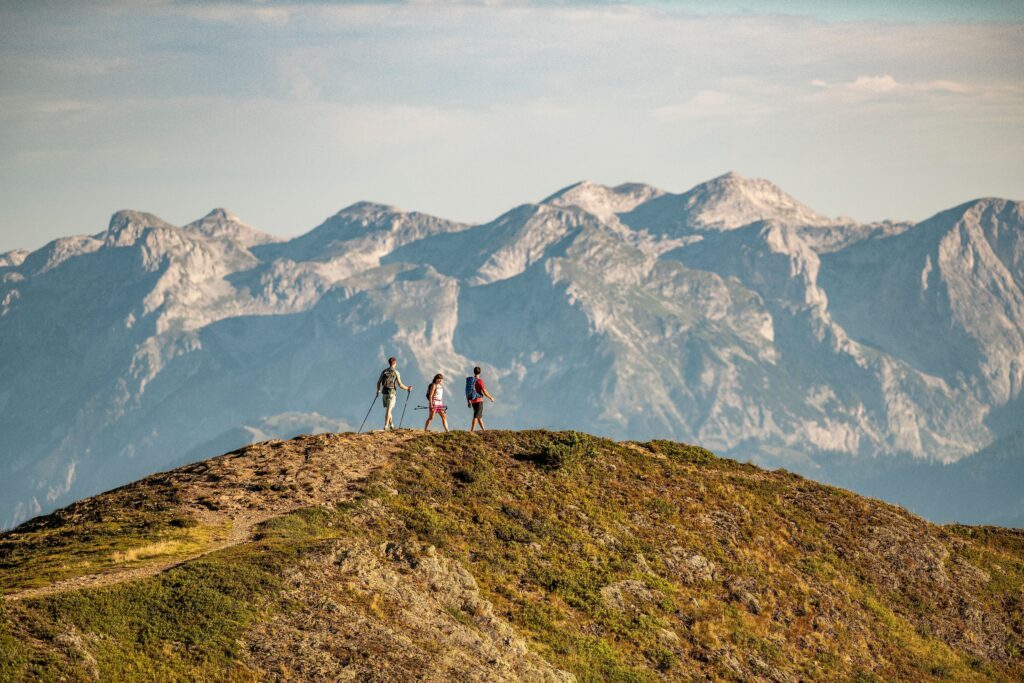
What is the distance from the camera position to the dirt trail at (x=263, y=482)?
154ft

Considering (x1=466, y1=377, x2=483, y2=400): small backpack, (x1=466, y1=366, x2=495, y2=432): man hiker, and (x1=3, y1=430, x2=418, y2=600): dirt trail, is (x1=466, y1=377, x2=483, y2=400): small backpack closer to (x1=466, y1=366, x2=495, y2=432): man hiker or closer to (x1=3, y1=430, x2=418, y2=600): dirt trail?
(x1=466, y1=366, x2=495, y2=432): man hiker

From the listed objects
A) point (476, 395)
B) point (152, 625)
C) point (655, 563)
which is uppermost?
point (476, 395)

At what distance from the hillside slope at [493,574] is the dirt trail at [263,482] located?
15 centimetres

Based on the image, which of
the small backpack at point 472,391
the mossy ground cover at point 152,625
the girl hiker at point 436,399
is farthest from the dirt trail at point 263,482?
the small backpack at point 472,391

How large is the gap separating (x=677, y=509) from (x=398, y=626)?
70.5 ft

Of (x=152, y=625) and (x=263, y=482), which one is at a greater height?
(x=263, y=482)

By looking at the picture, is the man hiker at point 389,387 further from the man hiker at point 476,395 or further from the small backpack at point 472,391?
the man hiker at point 476,395

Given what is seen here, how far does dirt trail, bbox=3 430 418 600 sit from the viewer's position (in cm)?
4694

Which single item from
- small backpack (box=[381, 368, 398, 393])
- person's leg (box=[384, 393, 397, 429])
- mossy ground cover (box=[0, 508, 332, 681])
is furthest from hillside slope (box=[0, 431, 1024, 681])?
small backpack (box=[381, 368, 398, 393])

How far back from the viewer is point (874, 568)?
6028 centimetres

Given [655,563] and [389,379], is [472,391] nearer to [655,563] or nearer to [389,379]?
[389,379]

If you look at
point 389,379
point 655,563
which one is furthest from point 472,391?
point 655,563

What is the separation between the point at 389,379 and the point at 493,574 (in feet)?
58.4

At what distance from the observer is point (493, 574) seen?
158ft
